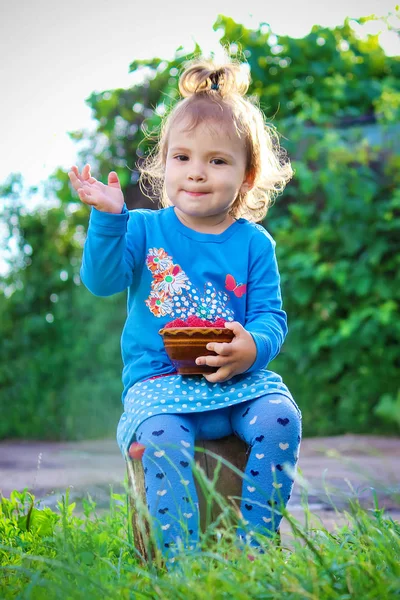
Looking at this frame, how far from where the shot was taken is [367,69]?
17.6ft

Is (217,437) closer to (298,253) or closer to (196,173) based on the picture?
(196,173)

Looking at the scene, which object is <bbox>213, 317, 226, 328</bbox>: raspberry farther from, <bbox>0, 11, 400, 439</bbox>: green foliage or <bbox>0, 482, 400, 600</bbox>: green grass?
<bbox>0, 11, 400, 439</bbox>: green foliage

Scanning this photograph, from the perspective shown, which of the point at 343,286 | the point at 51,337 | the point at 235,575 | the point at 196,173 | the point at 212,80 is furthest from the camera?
the point at 51,337

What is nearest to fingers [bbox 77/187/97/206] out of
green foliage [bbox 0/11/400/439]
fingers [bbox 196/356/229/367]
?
fingers [bbox 196/356/229/367]

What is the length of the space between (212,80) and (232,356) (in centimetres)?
100

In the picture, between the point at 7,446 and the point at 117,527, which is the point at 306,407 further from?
the point at 117,527

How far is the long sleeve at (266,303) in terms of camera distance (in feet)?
7.63

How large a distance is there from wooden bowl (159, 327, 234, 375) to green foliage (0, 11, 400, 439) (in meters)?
2.66

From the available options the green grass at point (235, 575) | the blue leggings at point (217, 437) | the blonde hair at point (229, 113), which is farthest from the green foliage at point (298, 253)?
the green grass at point (235, 575)

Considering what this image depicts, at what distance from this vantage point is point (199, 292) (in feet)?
7.89

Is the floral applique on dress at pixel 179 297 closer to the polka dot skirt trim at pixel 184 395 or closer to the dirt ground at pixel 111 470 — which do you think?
the polka dot skirt trim at pixel 184 395

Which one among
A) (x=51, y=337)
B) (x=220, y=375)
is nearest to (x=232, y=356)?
(x=220, y=375)

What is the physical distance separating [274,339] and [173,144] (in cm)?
68

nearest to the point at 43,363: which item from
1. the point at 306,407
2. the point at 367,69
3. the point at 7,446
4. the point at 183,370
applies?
the point at 7,446
